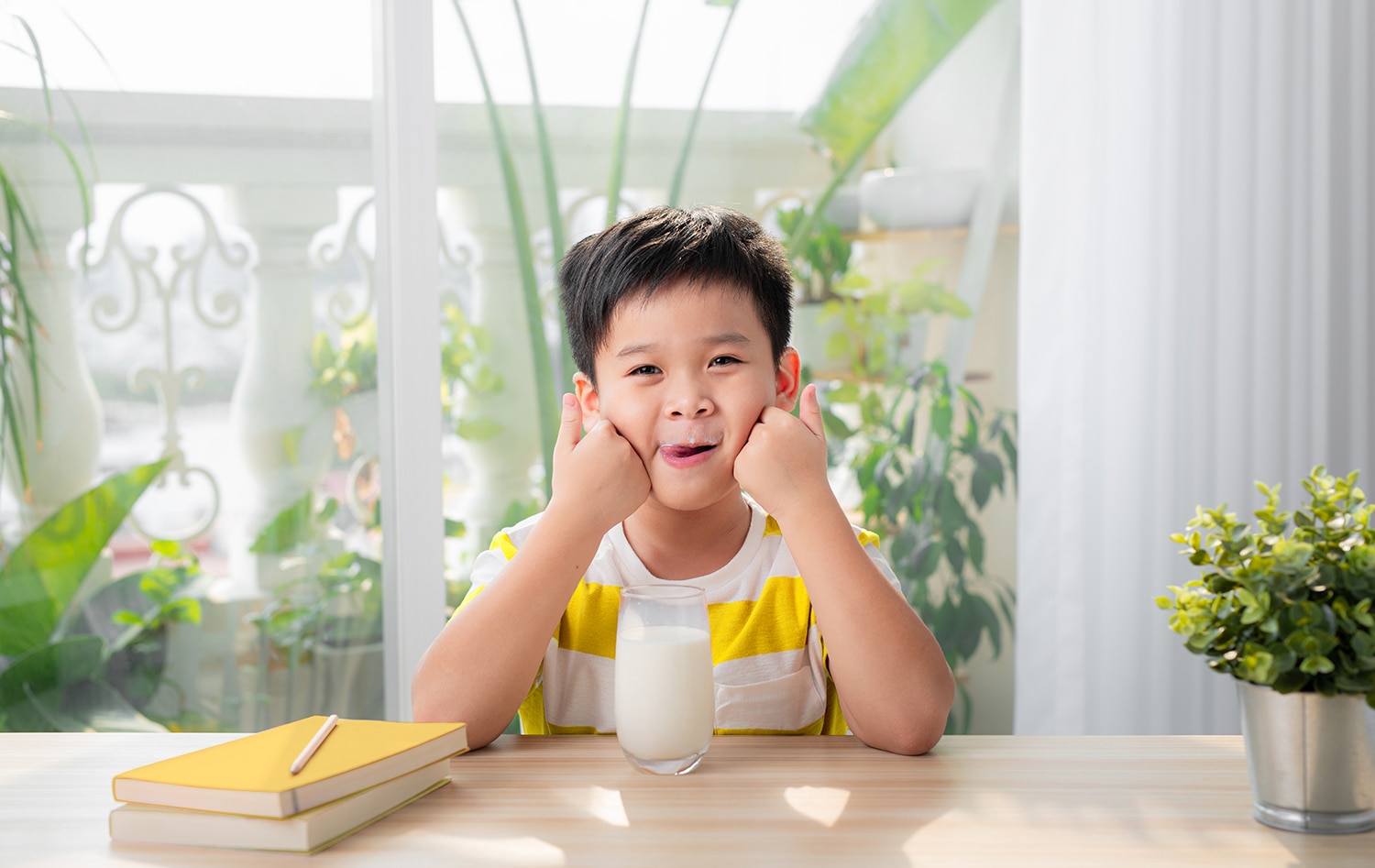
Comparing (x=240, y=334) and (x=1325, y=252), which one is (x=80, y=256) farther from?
(x=1325, y=252)

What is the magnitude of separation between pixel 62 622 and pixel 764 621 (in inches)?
63.3

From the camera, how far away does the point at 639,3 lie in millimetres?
2062

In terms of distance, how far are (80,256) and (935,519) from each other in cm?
181

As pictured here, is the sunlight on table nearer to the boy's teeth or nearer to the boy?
the boy

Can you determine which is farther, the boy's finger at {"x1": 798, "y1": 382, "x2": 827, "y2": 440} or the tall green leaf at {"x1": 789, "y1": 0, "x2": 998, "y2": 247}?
the tall green leaf at {"x1": 789, "y1": 0, "x2": 998, "y2": 247}

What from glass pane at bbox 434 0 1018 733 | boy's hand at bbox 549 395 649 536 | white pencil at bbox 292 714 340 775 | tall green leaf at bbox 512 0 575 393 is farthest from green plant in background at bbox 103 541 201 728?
white pencil at bbox 292 714 340 775

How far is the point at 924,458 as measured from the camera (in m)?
2.15

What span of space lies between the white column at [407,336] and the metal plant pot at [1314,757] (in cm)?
161

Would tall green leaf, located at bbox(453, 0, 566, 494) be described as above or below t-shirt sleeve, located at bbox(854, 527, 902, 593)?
above

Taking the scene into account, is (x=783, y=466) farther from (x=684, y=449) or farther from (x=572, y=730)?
(x=572, y=730)

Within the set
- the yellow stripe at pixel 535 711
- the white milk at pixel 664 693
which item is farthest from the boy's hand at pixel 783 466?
the yellow stripe at pixel 535 711

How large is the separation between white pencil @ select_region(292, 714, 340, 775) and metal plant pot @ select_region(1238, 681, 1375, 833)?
0.68m

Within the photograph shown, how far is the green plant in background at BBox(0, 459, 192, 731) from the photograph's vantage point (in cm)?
199

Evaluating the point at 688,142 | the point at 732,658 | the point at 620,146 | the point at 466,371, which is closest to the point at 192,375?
the point at 466,371
